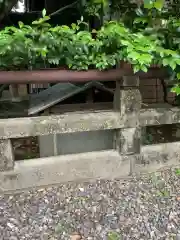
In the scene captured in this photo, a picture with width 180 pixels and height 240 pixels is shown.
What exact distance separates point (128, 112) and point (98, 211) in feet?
3.32

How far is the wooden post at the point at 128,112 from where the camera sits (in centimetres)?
295

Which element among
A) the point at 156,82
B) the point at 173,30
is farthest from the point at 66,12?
the point at 173,30

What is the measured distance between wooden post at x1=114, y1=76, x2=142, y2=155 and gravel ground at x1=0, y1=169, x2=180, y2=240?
40 centimetres

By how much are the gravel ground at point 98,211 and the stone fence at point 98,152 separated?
0.13 m

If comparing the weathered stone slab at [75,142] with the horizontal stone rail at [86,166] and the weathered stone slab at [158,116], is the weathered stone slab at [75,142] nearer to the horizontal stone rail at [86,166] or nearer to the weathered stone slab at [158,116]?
the horizontal stone rail at [86,166]

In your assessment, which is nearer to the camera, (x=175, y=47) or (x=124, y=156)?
(x=175, y=47)

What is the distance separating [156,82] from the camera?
4.55 m

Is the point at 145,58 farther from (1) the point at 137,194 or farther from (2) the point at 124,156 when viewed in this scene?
(1) the point at 137,194

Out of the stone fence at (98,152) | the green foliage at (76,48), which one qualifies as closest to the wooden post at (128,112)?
the stone fence at (98,152)

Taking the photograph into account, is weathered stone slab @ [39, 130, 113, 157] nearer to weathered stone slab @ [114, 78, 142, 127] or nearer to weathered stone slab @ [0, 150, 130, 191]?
weathered stone slab @ [0, 150, 130, 191]

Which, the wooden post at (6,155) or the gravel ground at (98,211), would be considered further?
the wooden post at (6,155)

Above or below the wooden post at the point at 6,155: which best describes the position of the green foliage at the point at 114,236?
below

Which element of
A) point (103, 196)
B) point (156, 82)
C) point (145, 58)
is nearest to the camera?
point (145, 58)

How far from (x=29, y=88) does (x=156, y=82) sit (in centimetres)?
312
